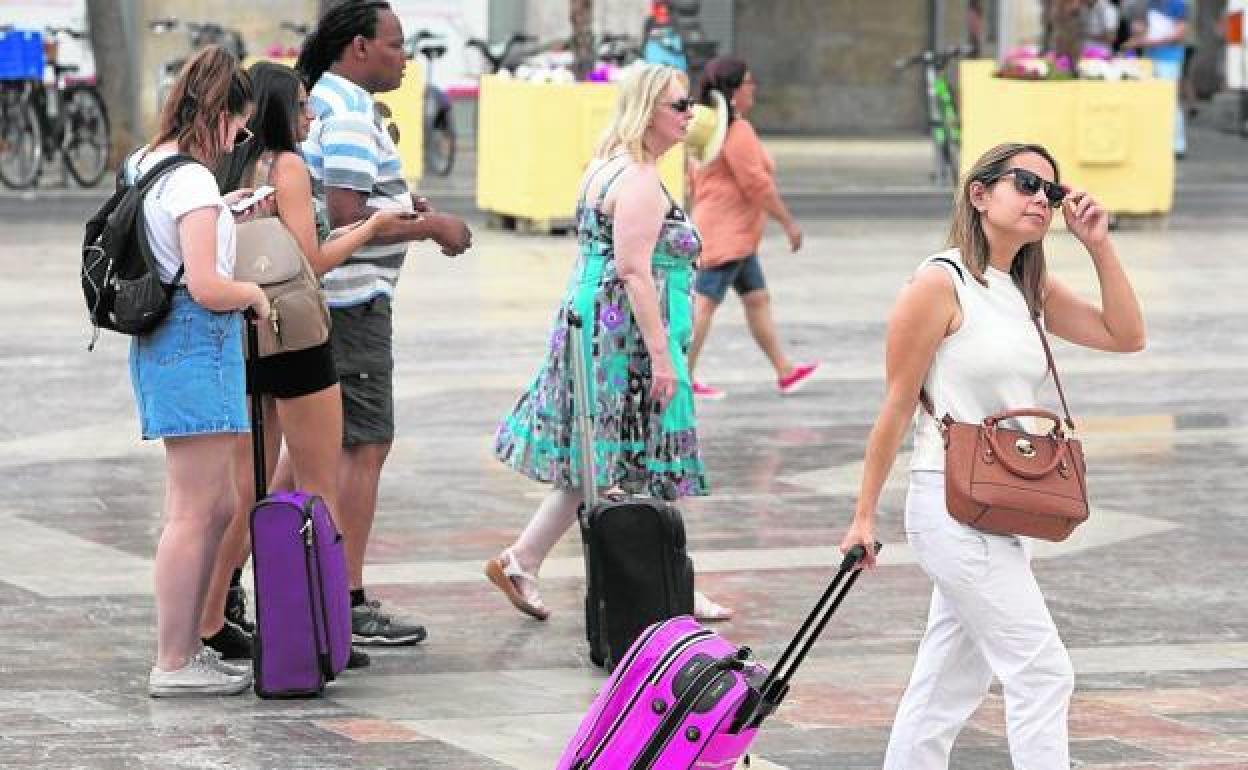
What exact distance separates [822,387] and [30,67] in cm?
1195

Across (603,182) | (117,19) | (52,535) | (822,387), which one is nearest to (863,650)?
(603,182)

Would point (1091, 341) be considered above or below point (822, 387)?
above

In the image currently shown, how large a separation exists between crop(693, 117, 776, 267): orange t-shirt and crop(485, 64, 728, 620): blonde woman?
4939mm

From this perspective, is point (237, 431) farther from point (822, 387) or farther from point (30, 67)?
point (30, 67)

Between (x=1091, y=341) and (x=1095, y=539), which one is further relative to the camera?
(x=1095, y=539)

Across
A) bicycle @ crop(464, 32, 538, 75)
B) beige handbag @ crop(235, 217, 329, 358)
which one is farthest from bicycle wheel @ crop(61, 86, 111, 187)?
beige handbag @ crop(235, 217, 329, 358)

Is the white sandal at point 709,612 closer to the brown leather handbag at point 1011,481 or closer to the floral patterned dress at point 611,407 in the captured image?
the floral patterned dress at point 611,407

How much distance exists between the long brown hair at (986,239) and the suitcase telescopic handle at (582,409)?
2.21 meters

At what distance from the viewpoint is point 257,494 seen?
777 centimetres

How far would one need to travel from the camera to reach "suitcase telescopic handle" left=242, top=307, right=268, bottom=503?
7.64 m

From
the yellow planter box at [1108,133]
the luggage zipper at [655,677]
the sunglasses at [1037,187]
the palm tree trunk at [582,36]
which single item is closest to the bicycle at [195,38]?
the palm tree trunk at [582,36]

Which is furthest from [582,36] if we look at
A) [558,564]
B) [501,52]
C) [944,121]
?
[558,564]

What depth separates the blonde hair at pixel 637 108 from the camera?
28.4 feet

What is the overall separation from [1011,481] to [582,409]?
2606mm
